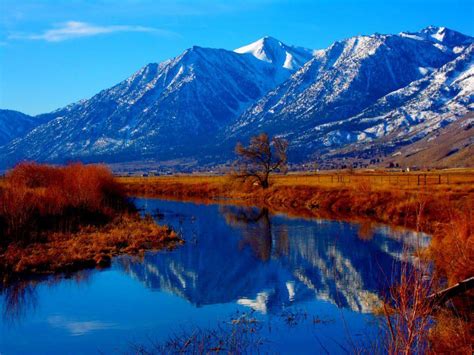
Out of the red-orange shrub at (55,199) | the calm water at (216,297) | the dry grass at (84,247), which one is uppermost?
the red-orange shrub at (55,199)

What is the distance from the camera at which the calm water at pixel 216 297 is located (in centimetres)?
1936

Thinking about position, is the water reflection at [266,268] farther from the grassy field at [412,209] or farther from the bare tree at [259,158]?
the bare tree at [259,158]

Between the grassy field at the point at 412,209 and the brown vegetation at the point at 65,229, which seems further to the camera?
the brown vegetation at the point at 65,229

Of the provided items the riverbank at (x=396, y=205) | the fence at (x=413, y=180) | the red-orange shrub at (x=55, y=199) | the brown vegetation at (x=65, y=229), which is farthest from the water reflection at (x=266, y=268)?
the fence at (x=413, y=180)

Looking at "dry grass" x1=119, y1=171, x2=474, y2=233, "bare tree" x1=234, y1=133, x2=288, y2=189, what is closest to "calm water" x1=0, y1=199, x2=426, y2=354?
"dry grass" x1=119, y1=171, x2=474, y2=233

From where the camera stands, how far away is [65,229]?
36.8 m

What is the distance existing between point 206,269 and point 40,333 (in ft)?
41.6

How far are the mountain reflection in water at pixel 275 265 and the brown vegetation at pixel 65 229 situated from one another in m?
2.53

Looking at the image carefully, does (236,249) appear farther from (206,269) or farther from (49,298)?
(49,298)

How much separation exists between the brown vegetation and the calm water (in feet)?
6.00

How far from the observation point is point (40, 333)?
66.5 ft

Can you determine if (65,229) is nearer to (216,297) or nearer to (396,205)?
(216,297)

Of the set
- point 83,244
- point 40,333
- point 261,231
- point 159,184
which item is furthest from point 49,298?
point 159,184

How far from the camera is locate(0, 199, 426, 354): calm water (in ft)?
63.5
